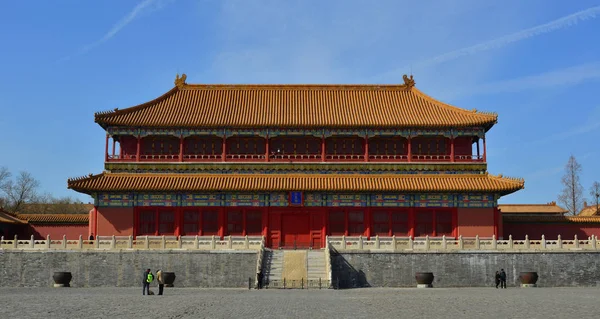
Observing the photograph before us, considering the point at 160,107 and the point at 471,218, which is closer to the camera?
the point at 471,218

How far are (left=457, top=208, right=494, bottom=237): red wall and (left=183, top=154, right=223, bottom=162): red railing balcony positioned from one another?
58.3ft

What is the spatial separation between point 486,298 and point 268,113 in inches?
1023

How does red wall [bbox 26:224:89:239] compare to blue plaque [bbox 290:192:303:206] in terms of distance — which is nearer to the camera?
blue plaque [bbox 290:192:303:206]

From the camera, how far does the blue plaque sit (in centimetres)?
4912

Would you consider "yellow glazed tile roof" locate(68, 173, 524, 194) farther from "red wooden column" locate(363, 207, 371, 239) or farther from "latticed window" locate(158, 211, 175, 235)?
"latticed window" locate(158, 211, 175, 235)

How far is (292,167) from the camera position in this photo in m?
51.1

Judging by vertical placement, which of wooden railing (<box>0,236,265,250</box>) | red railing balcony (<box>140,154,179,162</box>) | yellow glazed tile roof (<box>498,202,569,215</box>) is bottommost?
wooden railing (<box>0,236,265,250</box>)

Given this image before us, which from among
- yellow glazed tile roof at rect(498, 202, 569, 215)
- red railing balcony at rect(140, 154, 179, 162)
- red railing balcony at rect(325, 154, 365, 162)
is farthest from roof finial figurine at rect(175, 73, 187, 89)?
yellow glazed tile roof at rect(498, 202, 569, 215)

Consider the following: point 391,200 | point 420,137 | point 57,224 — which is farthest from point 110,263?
point 420,137

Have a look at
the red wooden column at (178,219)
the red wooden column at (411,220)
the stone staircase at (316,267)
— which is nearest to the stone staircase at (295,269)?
the stone staircase at (316,267)

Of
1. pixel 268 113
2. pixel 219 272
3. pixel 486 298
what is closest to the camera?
pixel 486 298

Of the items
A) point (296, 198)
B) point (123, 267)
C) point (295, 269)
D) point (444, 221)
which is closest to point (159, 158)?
point (296, 198)

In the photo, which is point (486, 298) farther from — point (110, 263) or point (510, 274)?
point (110, 263)

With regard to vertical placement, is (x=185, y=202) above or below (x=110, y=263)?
above
